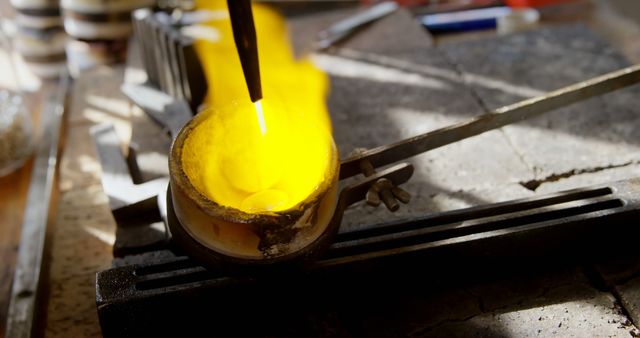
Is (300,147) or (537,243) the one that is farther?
(537,243)

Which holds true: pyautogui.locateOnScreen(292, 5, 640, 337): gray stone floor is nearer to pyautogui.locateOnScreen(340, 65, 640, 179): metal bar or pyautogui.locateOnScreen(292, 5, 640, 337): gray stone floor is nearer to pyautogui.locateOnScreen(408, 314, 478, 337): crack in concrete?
pyautogui.locateOnScreen(408, 314, 478, 337): crack in concrete

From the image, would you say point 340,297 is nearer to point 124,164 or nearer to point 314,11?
point 124,164

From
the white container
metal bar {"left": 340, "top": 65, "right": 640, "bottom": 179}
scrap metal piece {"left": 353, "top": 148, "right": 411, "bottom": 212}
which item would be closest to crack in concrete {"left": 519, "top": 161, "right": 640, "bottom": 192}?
metal bar {"left": 340, "top": 65, "right": 640, "bottom": 179}

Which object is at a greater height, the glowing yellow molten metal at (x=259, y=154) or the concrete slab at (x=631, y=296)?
the glowing yellow molten metal at (x=259, y=154)

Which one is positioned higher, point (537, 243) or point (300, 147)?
point (300, 147)

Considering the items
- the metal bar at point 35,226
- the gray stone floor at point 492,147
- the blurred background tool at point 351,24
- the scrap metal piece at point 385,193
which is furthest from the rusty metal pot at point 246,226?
the blurred background tool at point 351,24

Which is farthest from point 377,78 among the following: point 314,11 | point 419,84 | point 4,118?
point 4,118

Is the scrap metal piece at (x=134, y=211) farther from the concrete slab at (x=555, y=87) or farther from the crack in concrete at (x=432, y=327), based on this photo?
the concrete slab at (x=555, y=87)
